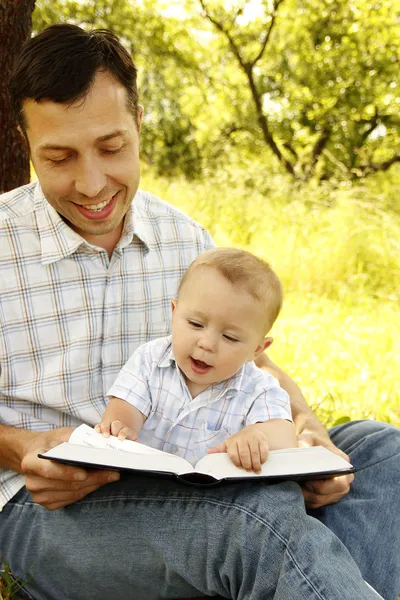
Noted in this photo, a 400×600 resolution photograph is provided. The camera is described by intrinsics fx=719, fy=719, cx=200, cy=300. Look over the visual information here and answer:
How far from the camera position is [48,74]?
2.09 meters

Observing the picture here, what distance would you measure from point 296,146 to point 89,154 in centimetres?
1253

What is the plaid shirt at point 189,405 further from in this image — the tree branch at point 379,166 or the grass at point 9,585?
the tree branch at point 379,166

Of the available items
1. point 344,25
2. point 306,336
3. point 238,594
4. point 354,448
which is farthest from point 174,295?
point 344,25

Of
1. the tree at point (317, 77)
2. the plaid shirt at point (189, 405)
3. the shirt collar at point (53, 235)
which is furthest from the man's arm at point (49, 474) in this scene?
→ the tree at point (317, 77)

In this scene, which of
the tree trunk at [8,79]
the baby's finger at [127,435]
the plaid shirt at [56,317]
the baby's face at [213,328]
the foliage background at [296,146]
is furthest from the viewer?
the foliage background at [296,146]

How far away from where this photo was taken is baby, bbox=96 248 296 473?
6.73ft

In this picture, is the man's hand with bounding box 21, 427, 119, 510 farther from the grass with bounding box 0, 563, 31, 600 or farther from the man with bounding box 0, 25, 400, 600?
the grass with bounding box 0, 563, 31, 600

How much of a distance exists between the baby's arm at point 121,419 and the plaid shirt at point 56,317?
0.23m

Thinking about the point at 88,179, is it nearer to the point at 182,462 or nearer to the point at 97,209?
the point at 97,209

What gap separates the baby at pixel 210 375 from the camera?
6.73 feet

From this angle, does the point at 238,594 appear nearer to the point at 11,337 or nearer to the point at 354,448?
the point at 354,448

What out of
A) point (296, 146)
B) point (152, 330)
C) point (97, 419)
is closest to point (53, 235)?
point (152, 330)

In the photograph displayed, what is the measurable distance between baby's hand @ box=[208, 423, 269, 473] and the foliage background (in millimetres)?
2410

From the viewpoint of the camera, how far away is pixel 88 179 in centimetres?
218
